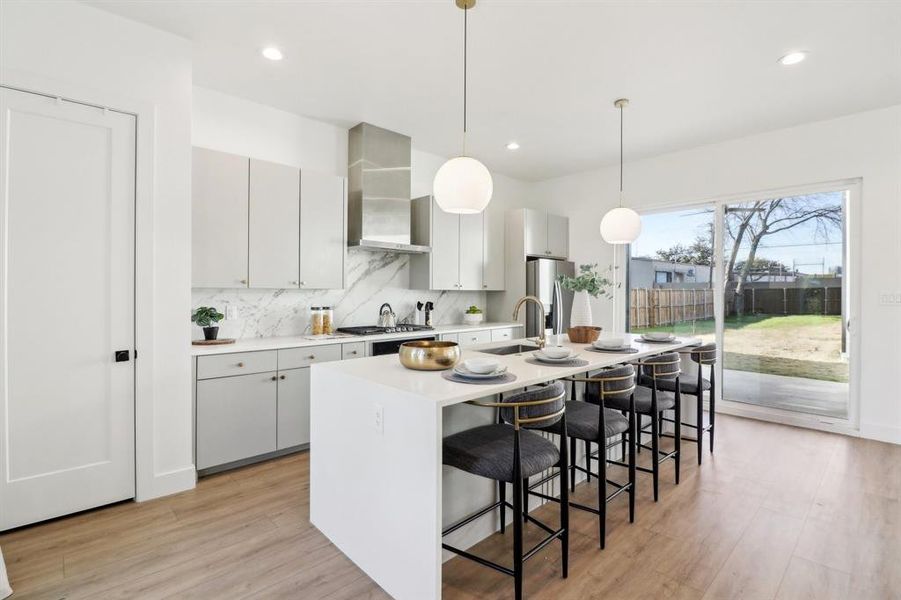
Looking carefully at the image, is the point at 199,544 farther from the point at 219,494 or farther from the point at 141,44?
the point at 141,44

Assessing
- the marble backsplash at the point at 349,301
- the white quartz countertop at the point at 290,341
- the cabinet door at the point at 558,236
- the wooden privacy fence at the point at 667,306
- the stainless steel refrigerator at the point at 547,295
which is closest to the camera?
the white quartz countertop at the point at 290,341

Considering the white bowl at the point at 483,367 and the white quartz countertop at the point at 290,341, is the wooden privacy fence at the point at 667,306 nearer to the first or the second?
the white quartz countertop at the point at 290,341

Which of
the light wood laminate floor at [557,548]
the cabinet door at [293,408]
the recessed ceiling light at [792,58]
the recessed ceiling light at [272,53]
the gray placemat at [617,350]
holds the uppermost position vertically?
the recessed ceiling light at [272,53]

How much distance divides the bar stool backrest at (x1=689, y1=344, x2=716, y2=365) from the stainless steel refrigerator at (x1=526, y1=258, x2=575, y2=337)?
1.86m

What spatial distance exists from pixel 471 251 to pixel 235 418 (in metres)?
2.99

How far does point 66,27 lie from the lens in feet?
7.90

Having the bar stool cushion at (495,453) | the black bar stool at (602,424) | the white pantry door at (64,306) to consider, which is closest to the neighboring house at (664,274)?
the black bar stool at (602,424)

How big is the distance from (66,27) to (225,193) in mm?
Result: 1177

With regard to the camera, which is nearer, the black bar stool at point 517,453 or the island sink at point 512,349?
the black bar stool at point 517,453

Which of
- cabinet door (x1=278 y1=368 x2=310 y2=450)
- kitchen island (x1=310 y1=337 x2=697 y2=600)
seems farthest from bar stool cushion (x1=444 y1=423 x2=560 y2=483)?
cabinet door (x1=278 y1=368 x2=310 y2=450)

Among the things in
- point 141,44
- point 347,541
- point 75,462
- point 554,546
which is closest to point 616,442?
point 554,546

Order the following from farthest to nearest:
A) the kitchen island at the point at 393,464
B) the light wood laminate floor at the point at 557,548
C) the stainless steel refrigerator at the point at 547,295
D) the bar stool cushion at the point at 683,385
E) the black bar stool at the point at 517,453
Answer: the stainless steel refrigerator at the point at 547,295, the bar stool cushion at the point at 683,385, the light wood laminate floor at the point at 557,548, the black bar stool at the point at 517,453, the kitchen island at the point at 393,464

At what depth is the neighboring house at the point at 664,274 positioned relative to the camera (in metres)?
4.89

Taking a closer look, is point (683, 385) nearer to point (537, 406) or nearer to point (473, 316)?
point (537, 406)
